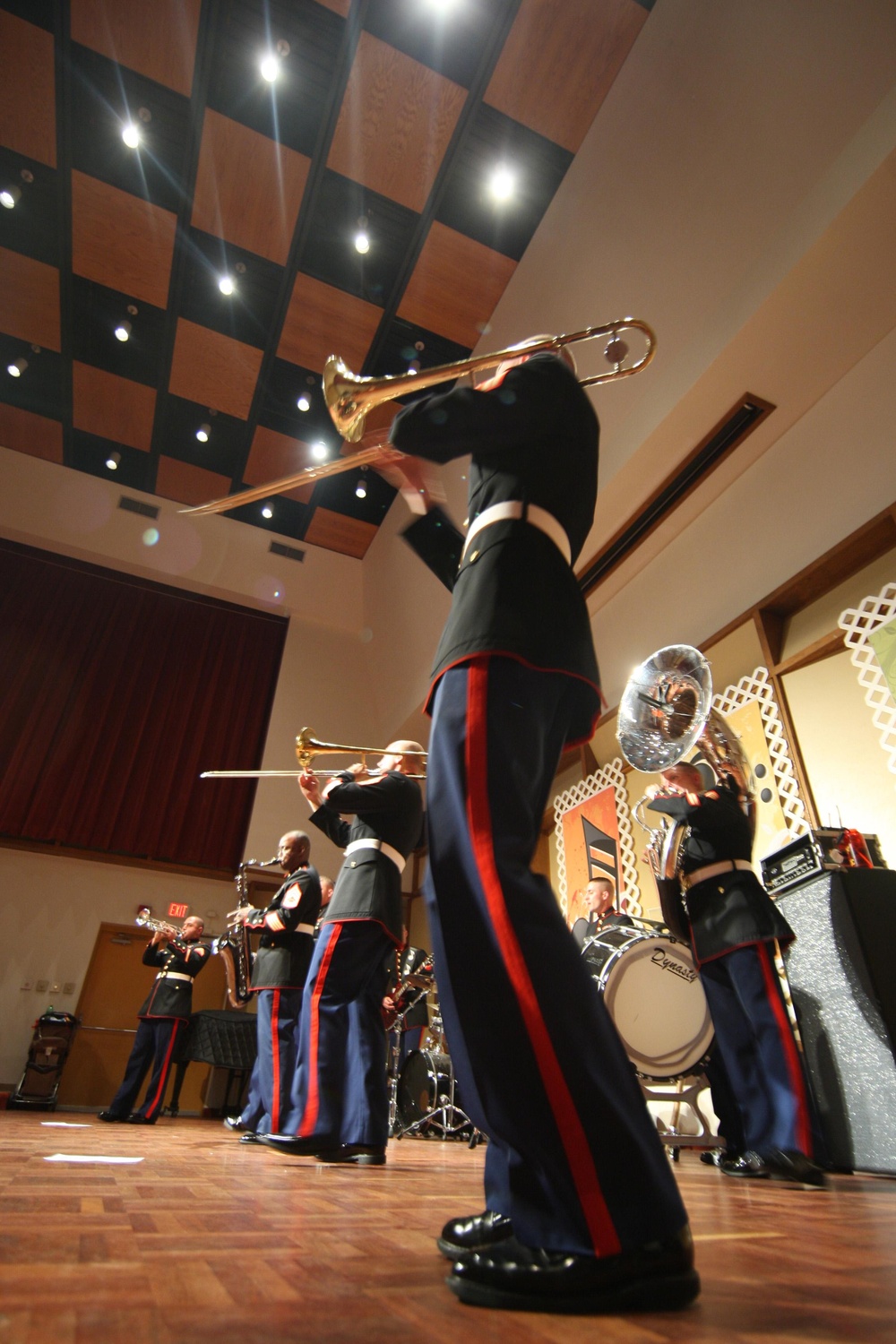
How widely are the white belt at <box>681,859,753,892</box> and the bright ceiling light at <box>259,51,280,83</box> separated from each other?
6505mm

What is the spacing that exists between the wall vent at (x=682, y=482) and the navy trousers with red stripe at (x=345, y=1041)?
2986 mm

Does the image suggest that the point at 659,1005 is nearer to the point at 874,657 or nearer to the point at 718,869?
the point at 718,869

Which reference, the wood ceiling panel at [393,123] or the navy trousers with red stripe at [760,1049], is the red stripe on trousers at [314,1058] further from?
the wood ceiling panel at [393,123]

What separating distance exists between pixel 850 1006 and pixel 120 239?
8.05 meters

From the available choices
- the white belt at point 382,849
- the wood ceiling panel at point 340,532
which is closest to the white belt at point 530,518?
the white belt at point 382,849

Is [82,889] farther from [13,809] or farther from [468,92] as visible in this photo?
[468,92]

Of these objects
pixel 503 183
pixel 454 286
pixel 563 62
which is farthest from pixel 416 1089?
pixel 563 62

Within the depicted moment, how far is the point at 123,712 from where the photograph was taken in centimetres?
826

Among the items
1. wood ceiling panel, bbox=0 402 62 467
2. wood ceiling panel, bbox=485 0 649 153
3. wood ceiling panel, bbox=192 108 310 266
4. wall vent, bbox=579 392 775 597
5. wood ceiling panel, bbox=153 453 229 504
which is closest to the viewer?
wall vent, bbox=579 392 775 597

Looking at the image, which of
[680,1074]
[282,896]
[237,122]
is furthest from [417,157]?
[680,1074]

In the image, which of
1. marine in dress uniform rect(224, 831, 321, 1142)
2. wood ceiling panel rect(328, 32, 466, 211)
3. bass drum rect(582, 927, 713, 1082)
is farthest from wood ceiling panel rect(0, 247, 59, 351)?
bass drum rect(582, 927, 713, 1082)

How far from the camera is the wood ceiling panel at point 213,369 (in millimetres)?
7332

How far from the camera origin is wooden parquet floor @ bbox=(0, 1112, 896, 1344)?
541 millimetres

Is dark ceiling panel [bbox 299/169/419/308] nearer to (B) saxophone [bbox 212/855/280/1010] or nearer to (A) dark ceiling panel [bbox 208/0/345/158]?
(A) dark ceiling panel [bbox 208/0/345/158]
